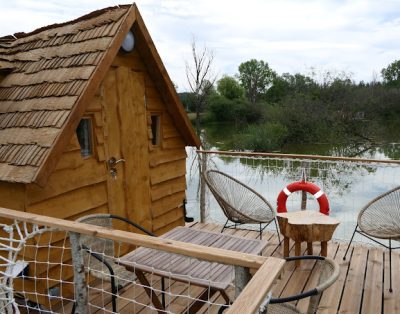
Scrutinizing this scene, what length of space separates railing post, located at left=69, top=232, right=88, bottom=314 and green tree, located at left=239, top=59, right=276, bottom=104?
3111cm

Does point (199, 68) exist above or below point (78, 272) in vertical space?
above

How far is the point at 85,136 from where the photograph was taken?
141 inches

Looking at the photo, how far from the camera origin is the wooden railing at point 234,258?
1.17 meters

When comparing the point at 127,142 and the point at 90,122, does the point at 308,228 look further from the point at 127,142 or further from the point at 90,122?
the point at 90,122

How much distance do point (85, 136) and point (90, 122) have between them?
0.48ft

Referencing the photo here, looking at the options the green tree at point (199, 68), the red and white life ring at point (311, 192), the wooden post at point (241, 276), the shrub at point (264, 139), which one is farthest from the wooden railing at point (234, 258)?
the shrub at point (264, 139)

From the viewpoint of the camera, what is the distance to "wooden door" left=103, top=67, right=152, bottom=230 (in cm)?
377

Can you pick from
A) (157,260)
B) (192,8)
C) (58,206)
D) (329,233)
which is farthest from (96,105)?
(192,8)

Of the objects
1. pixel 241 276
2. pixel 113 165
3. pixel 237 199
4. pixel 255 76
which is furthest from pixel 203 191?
pixel 255 76

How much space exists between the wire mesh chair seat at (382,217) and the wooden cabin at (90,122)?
2339 mm

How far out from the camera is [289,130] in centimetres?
1728

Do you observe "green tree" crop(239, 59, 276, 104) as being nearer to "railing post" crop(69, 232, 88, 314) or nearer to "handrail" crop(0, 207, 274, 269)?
"railing post" crop(69, 232, 88, 314)

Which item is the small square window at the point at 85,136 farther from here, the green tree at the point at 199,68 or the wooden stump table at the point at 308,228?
the green tree at the point at 199,68

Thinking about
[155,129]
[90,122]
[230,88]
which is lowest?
[155,129]
